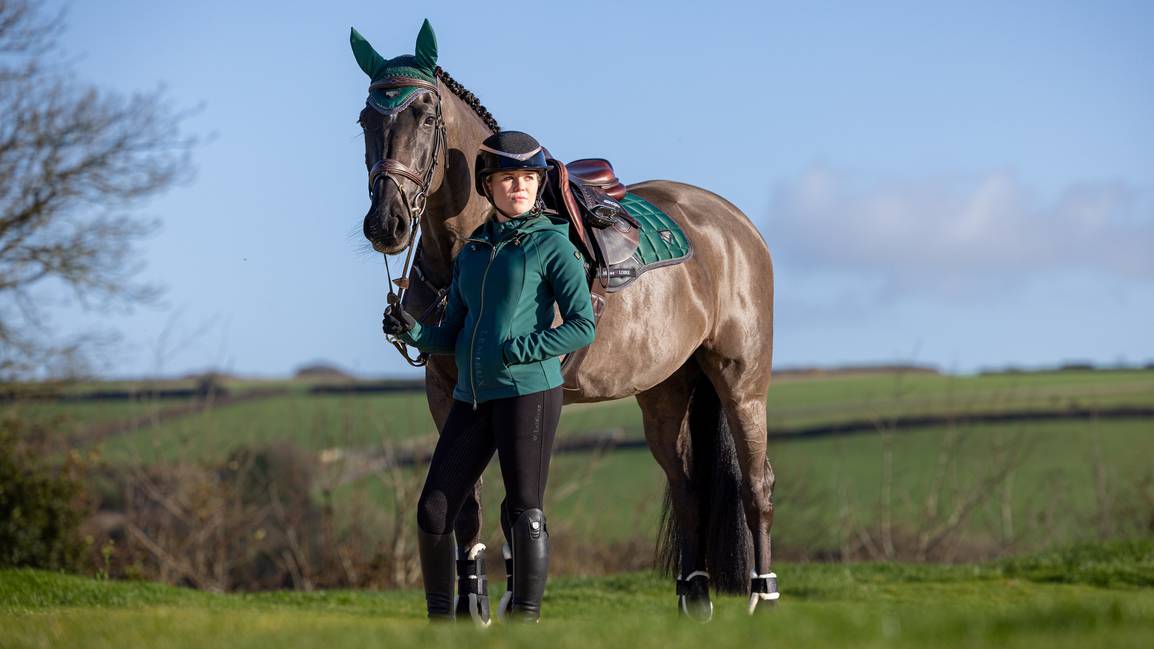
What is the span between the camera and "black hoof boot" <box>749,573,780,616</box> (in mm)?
6058

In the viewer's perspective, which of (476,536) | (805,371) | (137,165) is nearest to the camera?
(476,536)

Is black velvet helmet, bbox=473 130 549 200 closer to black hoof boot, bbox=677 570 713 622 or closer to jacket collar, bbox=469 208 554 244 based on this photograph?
jacket collar, bbox=469 208 554 244

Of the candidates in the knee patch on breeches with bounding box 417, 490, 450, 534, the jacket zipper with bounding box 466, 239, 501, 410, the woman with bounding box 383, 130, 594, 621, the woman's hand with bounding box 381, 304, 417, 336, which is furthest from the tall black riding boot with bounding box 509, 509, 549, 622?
the woman's hand with bounding box 381, 304, 417, 336

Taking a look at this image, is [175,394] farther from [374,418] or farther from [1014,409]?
[1014,409]

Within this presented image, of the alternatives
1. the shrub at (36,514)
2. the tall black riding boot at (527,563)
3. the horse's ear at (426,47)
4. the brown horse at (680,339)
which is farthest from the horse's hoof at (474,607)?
the shrub at (36,514)

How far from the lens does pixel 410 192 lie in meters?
4.67

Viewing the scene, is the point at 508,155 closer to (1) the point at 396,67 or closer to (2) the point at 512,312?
(2) the point at 512,312

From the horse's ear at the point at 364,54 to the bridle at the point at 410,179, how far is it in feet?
0.69

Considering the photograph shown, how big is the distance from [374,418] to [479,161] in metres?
14.6

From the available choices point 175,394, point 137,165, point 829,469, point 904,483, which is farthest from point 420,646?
point 829,469

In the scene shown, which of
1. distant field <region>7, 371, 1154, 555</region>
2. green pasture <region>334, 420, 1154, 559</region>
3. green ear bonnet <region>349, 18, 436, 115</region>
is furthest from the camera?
distant field <region>7, 371, 1154, 555</region>

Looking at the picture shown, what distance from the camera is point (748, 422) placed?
635cm

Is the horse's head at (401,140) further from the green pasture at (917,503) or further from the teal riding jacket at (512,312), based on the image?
the green pasture at (917,503)

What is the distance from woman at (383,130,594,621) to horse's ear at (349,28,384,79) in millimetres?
776
